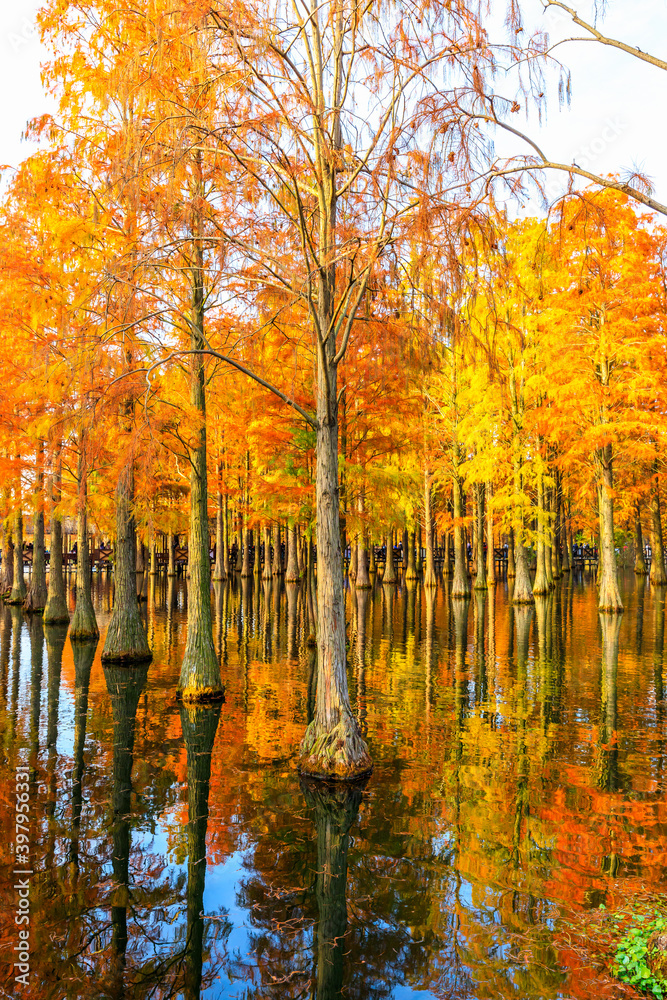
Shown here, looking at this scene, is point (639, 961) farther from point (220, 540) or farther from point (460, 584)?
point (220, 540)

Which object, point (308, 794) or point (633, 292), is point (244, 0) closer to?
point (308, 794)

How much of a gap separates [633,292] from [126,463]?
68.6ft

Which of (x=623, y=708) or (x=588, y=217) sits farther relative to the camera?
(x=623, y=708)

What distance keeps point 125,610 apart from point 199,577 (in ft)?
14.4

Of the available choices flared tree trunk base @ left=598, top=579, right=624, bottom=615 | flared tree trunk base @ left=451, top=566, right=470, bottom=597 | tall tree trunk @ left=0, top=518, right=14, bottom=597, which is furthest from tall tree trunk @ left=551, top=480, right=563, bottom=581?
tall tree trunk @ left=0, top=518, right=14, bottom=597

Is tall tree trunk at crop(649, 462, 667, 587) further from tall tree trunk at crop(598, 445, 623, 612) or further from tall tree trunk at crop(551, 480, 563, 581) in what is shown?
tall tree trunk at crop(598, 445, 623, 612)

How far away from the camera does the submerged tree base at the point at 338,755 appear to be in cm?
896

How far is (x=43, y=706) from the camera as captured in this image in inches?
499

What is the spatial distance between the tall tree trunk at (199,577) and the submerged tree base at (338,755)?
4343 mm

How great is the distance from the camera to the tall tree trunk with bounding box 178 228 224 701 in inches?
521

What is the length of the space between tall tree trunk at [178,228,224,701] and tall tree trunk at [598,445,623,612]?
16695 mm

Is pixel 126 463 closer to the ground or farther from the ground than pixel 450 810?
farther from the ground

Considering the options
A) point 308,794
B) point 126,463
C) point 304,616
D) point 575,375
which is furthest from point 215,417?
point 308,794

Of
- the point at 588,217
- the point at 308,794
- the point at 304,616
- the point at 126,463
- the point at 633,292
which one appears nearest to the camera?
the point at 588,217
